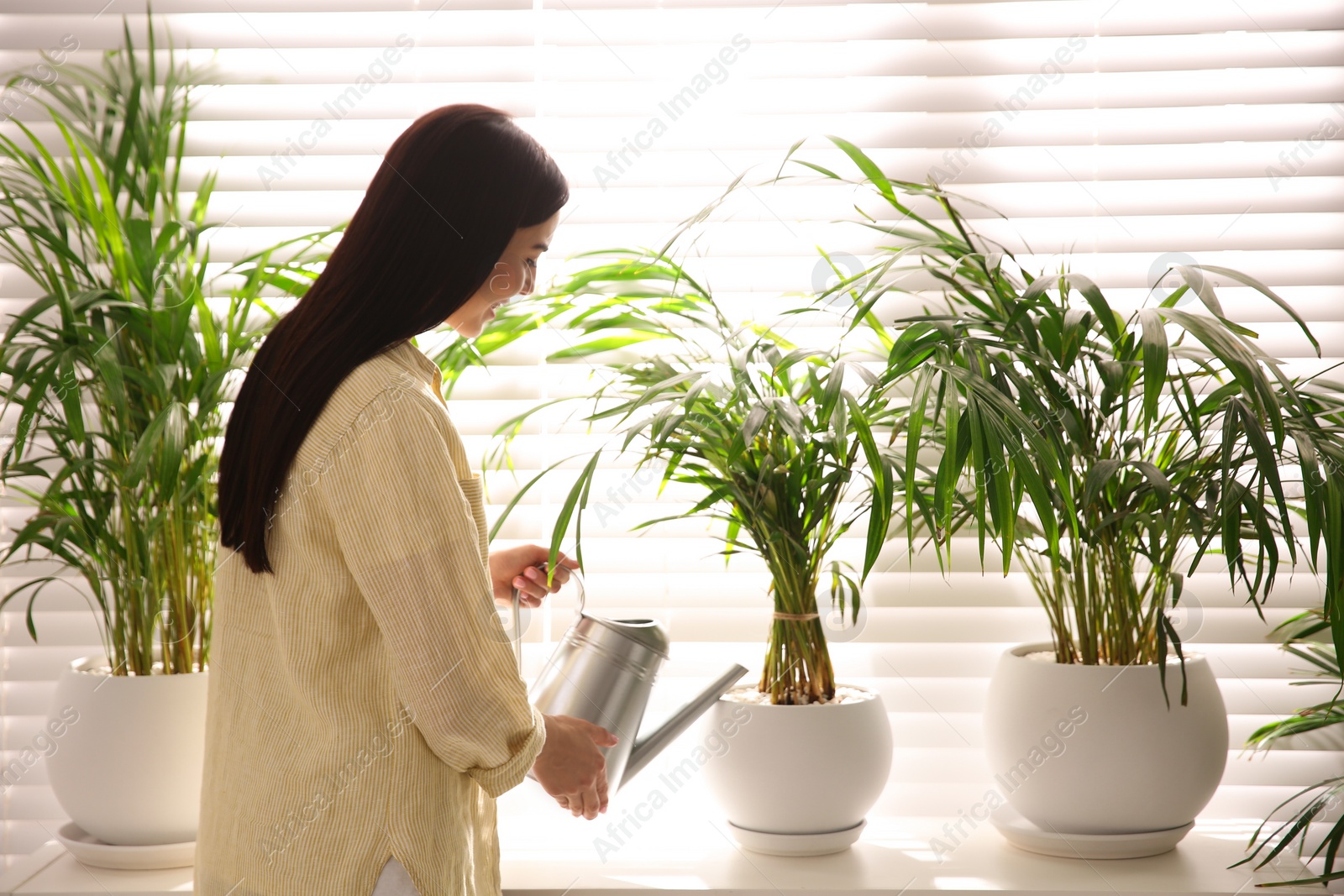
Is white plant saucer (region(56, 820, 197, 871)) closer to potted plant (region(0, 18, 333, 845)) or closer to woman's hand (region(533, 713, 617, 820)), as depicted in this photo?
potted plant (region(0, 18, 333, 845))

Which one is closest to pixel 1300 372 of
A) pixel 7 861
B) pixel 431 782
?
pixel 431 782

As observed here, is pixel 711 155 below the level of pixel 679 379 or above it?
above

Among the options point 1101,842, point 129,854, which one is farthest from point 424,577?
point 1101,842

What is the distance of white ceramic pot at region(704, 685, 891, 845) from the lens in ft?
4.18

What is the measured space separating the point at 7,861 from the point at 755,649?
1.22 metres

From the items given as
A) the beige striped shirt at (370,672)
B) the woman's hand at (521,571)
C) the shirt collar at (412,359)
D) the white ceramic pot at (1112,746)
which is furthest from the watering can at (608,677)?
the white ceramic pot at (1112,746)

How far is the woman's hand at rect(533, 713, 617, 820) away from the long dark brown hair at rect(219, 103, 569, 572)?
1.02 ft

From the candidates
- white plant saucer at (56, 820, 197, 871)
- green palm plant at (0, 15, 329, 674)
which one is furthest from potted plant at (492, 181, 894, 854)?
white plant saucer at (56, 820, 197, 871)

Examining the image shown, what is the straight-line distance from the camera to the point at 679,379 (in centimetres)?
122

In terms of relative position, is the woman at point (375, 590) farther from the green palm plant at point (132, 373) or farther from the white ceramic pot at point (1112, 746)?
the white ceramic pot at point (1112, 746)

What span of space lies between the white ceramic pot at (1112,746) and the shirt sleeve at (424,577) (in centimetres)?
72

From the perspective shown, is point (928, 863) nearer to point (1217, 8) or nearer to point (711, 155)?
point (711, 155)

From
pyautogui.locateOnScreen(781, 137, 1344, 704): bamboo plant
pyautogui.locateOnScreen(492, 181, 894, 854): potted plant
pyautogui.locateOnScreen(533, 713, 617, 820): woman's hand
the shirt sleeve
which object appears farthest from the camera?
pyautogui.locateOnScreen(492, 181, 894, 854): potted plant

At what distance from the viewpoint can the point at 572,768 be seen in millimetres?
976
